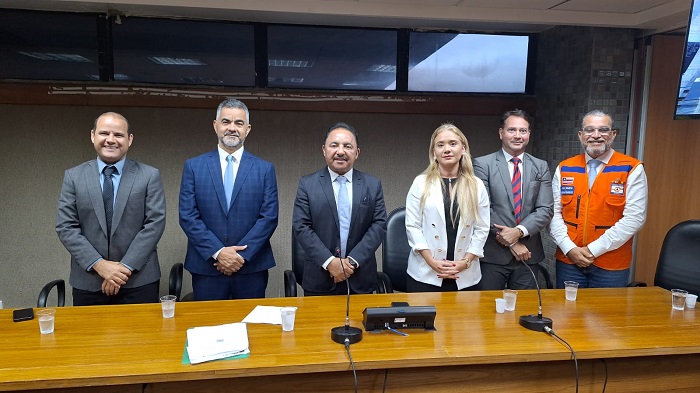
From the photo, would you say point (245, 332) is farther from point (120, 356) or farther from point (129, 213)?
point (129, 213)

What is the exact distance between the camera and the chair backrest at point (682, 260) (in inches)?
112

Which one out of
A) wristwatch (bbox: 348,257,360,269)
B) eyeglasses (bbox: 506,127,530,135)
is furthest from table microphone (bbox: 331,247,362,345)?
eyeglasses (bbox: 506,127,530,135)

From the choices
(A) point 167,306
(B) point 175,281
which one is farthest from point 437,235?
(B) point 175,281

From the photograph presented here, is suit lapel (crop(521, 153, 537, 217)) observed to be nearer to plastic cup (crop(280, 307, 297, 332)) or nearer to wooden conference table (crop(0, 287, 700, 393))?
wooden conference table (crop(0, 287, 700, 393))

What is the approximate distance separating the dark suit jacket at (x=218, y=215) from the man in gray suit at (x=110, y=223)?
190 mm

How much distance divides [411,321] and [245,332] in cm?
69

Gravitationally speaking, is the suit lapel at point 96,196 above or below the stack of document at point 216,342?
above

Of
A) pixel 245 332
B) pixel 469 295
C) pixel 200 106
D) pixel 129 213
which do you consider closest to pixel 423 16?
pixel 200 106

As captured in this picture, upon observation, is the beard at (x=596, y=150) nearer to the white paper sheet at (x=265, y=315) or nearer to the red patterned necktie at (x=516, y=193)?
the red patterned necktie at (x=516, y=193)

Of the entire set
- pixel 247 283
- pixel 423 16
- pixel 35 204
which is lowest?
pixel 247 283

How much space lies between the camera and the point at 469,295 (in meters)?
2.58

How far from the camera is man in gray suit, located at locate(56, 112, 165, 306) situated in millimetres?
2674

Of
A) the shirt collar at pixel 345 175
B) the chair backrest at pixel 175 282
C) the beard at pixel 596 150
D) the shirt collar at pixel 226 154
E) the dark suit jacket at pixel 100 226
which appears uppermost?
the beard at pixel 596 150

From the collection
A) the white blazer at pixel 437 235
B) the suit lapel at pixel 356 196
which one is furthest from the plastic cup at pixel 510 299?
the suit lapel at pixel 356 196
